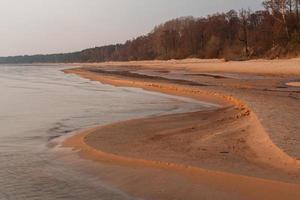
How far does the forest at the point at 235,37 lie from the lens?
57375mm

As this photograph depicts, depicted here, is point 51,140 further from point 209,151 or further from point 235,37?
point 235,37

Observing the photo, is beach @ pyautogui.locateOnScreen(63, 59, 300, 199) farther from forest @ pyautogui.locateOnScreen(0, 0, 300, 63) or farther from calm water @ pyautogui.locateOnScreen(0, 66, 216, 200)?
forest @ pyautogui.locateOnScreen(0, 0, 300, 63)

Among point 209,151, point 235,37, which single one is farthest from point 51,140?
point 235,37

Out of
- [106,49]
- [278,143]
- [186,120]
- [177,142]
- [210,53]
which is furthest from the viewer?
[106,49]

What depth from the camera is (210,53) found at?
7931 cm

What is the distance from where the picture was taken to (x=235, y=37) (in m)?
80.2

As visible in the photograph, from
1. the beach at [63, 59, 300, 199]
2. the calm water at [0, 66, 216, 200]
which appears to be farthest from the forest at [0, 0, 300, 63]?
the beach at [63, 59, 300, 199]

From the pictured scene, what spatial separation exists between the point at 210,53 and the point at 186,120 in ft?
216

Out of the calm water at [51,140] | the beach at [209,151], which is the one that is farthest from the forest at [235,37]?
the beach at [209,151]

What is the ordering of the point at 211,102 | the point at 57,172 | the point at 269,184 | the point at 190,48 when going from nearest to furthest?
the point at 269,184 → the point at 57,172 → the point at 211,102 → the point at 190,48

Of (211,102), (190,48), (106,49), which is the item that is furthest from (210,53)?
(106,49)

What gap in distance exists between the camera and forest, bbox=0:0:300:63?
188 ft

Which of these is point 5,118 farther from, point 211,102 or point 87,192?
point 87,192

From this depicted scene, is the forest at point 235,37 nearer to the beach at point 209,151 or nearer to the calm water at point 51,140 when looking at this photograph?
the calm water at point 51,140
